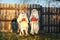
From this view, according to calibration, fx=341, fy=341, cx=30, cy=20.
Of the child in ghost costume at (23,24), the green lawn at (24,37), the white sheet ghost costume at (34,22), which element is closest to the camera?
the green lawn at (24,37)

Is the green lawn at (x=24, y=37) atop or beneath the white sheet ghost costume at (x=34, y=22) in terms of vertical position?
beneath

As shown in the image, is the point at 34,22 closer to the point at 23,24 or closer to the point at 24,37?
the point at 23,24

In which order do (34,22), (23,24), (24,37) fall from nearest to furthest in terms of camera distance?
(24,37) → (23,24) → (34,22)

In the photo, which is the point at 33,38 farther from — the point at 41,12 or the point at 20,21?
the point at 41,12

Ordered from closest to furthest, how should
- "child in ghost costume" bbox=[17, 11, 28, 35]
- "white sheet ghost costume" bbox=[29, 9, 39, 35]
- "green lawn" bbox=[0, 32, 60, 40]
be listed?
"green lawn" bbox=[0, 32, 60, 40], "child in ghost costume" bbox=[17, 11, 28, 35], "white sheet ghost costume" bbox=[29, 9, 39, 35]

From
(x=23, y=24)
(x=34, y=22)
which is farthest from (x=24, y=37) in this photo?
(x=34, y=22)

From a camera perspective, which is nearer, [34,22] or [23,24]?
[23,24]

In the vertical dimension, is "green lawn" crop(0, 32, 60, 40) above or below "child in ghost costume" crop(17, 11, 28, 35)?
A: below

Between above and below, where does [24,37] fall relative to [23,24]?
below

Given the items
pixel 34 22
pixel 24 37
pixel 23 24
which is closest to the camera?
pixel 24 37

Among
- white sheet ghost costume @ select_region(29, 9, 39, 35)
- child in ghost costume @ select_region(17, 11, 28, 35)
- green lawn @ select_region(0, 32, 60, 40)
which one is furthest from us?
white sheet ghost costume @ select_region(29, 9, 39, 35)

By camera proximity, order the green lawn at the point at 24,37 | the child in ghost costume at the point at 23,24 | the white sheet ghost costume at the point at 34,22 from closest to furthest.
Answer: the green lawn at the point at 24,37 < the child in ghost costume at the point at 23,24 < the white sheet ghost costume at the point at 34,22

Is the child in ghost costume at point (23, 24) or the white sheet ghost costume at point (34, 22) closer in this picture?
the child in ghost costume at point (23, 24)

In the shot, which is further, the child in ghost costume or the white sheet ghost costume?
the white sheet ghost costume
